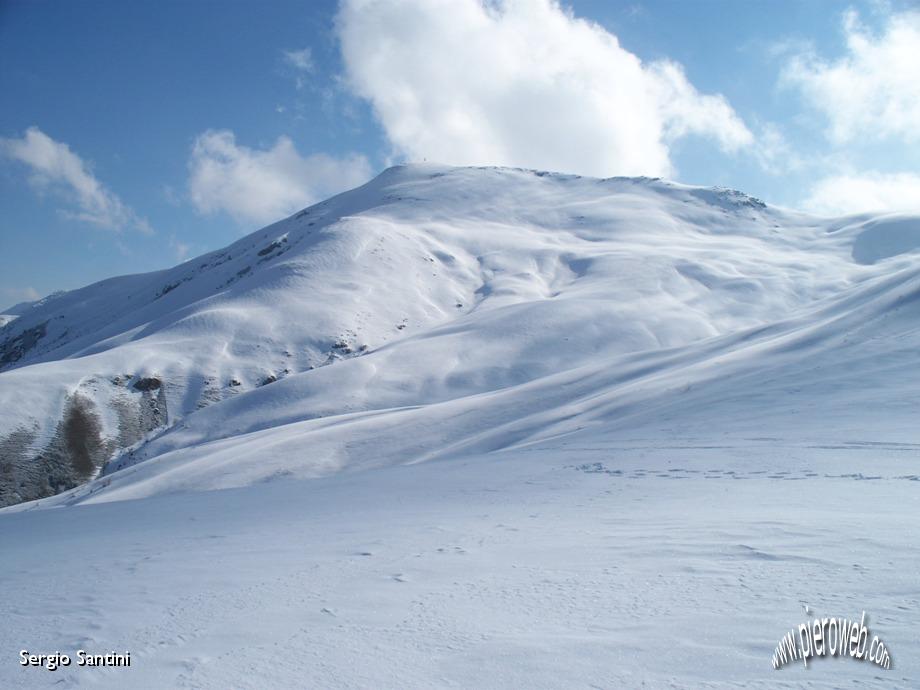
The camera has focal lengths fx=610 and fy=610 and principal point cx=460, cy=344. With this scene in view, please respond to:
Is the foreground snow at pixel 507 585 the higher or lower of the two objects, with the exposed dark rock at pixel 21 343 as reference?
lower

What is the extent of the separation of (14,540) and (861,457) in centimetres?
1235

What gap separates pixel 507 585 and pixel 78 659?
3055mm

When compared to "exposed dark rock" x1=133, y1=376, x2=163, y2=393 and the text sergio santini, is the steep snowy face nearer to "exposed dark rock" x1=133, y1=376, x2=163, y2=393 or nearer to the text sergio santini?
"exposed dark rock" x1=133, y1=376, x2=163, y2=393

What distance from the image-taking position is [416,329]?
51250mm

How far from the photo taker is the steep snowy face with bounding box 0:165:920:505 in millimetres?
20703

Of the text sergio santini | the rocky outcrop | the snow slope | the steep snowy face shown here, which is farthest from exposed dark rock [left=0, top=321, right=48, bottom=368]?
the text sergio santini

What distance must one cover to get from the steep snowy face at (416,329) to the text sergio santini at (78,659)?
502 inches

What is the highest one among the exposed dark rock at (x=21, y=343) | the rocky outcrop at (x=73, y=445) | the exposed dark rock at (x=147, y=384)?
the exposed dark rock at (x=21, y=343)

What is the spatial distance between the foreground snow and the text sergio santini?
0.25 feet

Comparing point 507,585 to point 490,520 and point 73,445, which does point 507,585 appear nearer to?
point 490,520

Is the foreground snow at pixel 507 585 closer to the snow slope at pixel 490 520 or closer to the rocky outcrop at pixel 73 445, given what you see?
the snow slope at pixel 490 520

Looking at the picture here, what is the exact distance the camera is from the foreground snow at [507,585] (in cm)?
356

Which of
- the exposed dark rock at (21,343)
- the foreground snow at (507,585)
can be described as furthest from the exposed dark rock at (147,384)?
the exposed dark rock at (21,343)

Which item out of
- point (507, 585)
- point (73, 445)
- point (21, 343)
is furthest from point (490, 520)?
point (21, 343)
